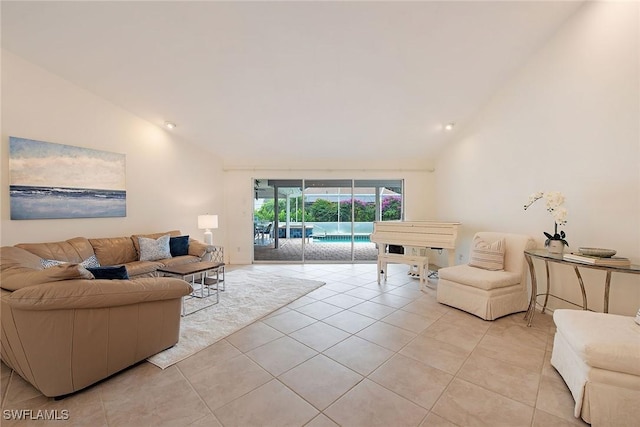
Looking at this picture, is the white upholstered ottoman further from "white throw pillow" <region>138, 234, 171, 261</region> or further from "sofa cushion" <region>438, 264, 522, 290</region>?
"white throw pillow" <region>138, 234, 171, 261</region>

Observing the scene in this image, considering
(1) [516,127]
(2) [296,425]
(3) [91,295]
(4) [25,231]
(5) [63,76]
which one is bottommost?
(2) [296,425]

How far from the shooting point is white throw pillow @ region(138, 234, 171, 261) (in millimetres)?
4031

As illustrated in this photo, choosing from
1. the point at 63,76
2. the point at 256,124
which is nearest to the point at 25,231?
the point at 63,76

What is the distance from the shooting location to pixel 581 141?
2707 millimetres

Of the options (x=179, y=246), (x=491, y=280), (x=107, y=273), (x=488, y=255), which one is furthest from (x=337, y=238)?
(x=107, y=273)

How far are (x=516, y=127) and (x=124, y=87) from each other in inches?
209

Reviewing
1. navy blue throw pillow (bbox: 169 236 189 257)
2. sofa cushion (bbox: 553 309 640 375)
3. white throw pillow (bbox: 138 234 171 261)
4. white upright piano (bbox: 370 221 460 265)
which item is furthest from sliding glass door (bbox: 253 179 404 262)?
sofa cushion (bbox: 553 309 640 375)

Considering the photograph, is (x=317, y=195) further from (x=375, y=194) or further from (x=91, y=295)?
(x=91, y=295)

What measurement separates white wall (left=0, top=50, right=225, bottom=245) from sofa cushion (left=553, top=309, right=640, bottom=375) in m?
5.31

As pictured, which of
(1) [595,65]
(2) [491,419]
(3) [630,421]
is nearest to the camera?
(3) [630,421]

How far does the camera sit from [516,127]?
3545 millimetres

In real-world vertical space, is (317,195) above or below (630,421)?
above

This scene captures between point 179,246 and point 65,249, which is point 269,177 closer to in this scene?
point 179,246

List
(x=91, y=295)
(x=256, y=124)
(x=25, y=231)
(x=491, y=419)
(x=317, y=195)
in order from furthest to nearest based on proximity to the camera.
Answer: (x=317, y=195), (x=256, y=124), (x=25, y=231), (x=91, y=295), (x=491, y=419)
